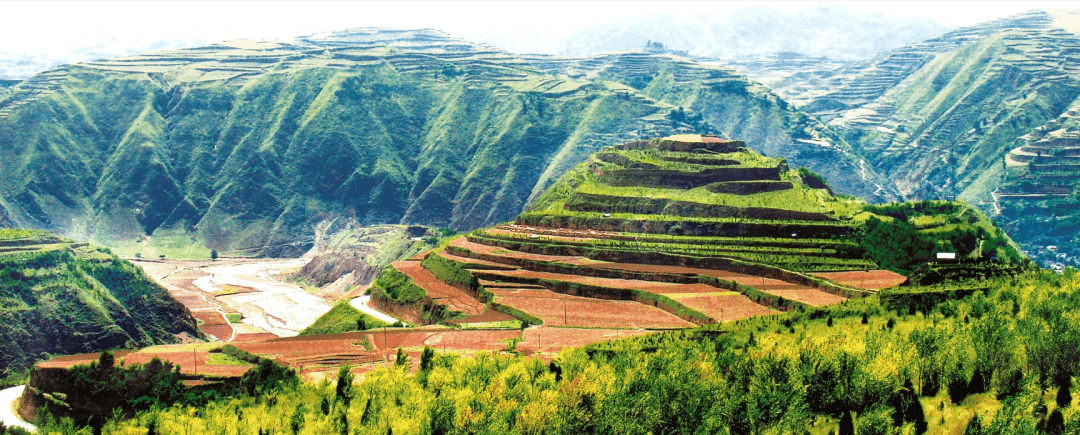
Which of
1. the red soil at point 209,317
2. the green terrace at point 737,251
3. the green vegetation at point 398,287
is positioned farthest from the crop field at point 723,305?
the red soil at point 209,317

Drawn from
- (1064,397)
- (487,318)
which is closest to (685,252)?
(487,318)

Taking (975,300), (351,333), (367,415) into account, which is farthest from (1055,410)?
(351,333)

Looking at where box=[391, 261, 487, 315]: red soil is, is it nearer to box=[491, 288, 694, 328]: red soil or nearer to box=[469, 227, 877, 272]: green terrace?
A: box=[491, 288, 694, 328]: red soil

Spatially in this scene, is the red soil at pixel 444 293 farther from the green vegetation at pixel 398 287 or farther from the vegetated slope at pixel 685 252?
the green vegetation at pixel 398 287

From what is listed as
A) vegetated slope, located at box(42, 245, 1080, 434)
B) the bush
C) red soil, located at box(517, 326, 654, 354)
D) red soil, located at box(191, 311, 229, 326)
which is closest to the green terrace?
red soil, located at box(517, 326, 654, 354)

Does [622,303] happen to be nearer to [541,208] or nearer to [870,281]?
[870,281]

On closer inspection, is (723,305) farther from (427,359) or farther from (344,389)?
(344,389)
